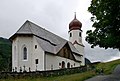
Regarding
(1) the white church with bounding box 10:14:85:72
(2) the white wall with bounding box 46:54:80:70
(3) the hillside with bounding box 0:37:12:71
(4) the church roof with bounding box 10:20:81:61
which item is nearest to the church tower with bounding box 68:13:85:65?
(4) the church roof with bounding box 10:20:81:61

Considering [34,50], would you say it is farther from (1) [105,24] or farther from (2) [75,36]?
(1) [105,24]

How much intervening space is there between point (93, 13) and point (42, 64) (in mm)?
31710

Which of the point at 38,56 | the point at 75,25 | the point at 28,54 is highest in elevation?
the point at 75,25

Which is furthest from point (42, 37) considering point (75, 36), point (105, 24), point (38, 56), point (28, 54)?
point (105, 24)

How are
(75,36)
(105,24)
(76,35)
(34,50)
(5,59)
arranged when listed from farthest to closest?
1. (5,59)
2. (76,35)
3. (75,36)
4. (34,50)
5. (105,24)

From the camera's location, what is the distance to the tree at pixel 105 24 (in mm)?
23828

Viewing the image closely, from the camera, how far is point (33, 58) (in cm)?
6150

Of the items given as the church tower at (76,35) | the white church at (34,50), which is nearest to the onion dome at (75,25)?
the church tower at (76,35)

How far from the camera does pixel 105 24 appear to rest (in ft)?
85.2

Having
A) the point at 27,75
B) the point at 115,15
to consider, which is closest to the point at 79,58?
the point at 27,75

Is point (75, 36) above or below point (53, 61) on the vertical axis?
above

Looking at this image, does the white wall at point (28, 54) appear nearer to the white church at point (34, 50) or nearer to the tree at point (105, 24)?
the white church at point (34, 50)

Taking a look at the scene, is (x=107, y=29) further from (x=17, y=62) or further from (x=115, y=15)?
(x=17, y=62)

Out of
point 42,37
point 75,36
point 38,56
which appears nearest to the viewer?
point 38,56
